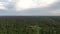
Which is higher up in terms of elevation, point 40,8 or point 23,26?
point 40,8

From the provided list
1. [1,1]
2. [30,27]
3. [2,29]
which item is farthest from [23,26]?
[1,1]

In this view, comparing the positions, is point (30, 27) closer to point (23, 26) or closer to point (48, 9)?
point (23, 26)

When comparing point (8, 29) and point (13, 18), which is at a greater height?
point (13, 18)

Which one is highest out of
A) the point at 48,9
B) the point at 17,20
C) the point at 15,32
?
the point at 48,9

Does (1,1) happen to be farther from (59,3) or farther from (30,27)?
(59,3)

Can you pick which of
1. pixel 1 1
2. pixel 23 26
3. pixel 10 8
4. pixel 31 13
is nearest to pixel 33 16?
pixel 31 13
